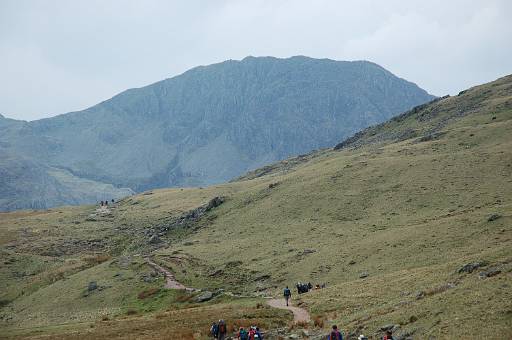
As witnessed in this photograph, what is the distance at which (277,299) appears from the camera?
54844 millimetres

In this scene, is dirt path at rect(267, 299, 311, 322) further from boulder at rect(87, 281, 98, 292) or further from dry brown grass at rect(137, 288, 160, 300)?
boulder at rect(87, 281, 98, 292)

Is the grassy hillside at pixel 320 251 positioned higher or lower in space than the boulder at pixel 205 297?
higher

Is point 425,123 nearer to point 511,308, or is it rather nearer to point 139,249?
point 139,249

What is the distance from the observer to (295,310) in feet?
152

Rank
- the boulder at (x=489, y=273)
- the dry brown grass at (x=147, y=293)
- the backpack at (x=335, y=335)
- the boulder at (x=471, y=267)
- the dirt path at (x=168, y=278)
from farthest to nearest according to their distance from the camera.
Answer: the dirt path at (x=168, y=278) → the dry brown grass at (x=147, y=293) → the boulder at (x=471, y=267) → the boulder at (x=489, y=273) → the backpack at (x=335, y=335)

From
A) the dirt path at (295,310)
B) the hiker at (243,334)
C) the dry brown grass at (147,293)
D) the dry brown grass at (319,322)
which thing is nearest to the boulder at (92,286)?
the dry brown grass at (147,293)

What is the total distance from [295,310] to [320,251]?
85.6ft

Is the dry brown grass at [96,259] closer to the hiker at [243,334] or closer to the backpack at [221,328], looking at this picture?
the backpack at [221,328]

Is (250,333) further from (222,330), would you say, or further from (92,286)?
(92,286)

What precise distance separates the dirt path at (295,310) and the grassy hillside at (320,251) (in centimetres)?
150

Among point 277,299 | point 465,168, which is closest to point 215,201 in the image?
point 465,168

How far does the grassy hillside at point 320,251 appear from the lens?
3699 centimetres

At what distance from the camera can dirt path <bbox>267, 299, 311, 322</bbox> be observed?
138 ft

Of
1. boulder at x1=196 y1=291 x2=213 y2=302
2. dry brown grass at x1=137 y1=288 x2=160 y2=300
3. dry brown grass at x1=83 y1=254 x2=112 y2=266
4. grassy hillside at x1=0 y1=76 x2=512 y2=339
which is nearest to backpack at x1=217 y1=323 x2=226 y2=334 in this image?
grassy hillside at x1=0 y1=76 x2=512 y2=339
